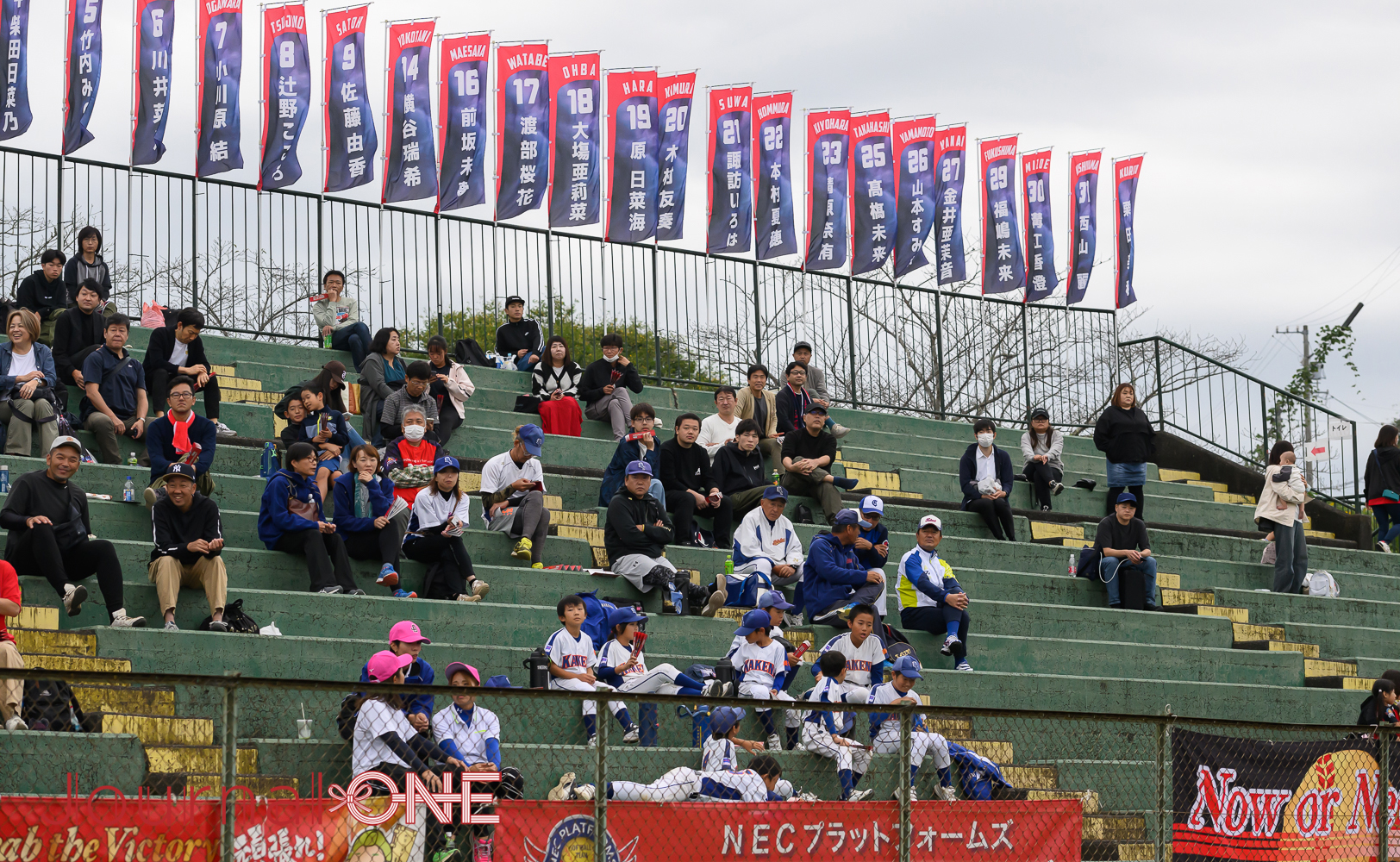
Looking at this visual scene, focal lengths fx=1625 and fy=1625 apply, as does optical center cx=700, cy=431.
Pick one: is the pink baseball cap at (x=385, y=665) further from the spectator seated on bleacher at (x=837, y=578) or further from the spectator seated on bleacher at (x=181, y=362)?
the spectator seated on bleacher at (x=181, y=362)

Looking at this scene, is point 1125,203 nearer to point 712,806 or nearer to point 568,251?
point 568,251

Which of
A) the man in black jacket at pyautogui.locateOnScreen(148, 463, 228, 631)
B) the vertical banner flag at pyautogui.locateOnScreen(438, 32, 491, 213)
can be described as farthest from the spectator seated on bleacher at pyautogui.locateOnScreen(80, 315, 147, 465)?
the vertical banner flag at pyautogui.locateOnScreen(438, 32, 491, 213)

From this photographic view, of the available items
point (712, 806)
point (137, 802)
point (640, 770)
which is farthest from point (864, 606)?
point (137, 802)

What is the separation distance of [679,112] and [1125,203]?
7388mm

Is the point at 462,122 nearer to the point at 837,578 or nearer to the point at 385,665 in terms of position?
the point at 837,578

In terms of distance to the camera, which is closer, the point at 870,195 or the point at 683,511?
the point at 683,511

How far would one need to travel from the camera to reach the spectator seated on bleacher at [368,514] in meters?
11.7

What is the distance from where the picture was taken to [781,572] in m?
12.9

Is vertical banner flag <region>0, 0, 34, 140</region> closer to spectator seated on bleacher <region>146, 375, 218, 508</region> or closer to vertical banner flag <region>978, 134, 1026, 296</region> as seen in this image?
spectator seated on bleacher <region>146, 375, 218, 508</region>

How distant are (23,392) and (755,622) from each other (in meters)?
5.63

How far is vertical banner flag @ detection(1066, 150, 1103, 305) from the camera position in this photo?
2264cm

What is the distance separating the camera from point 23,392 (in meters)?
11.9

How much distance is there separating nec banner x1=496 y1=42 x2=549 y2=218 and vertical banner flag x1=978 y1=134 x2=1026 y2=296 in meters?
6.76

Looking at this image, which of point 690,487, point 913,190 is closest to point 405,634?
point 690,487
